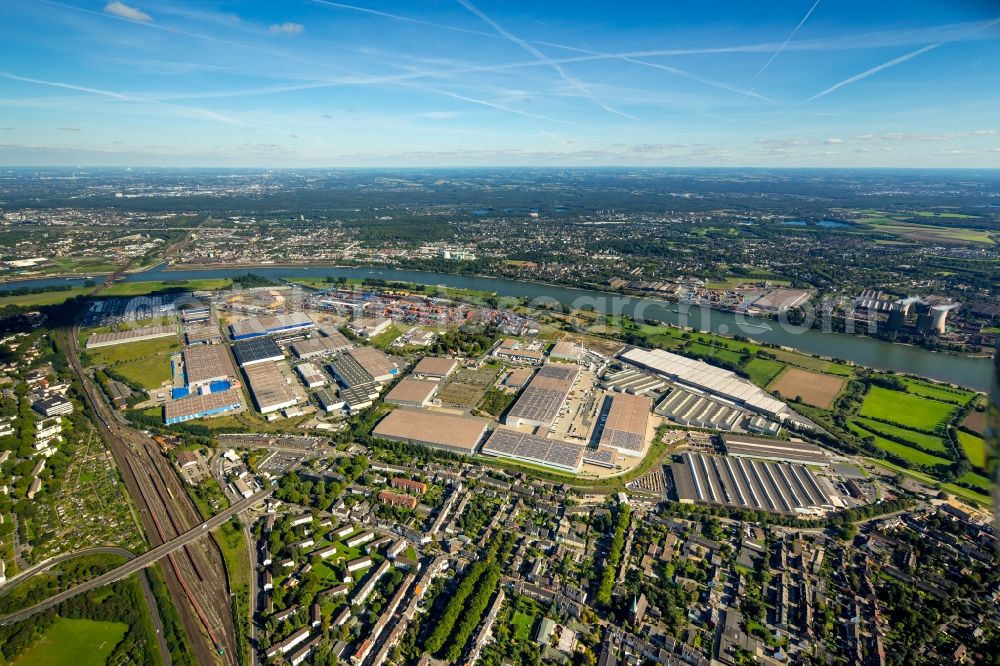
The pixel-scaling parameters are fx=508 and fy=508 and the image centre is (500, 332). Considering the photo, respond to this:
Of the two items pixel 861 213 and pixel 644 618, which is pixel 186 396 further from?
pixel 861 213

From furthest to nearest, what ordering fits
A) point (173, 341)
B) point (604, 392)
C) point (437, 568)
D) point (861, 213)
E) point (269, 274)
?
1. point (861, 213)
2. point (269, 274)
3. point (173, 341)
4. point (604, 392)
5. point (437, 568)

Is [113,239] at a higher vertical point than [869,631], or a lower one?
higher

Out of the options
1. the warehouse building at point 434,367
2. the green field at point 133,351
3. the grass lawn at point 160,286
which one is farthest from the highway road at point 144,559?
the grass lawn at point 160,286

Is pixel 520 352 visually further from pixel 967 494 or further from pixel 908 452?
pixel 967 494

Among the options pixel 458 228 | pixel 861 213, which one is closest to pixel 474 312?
pixel 458 228

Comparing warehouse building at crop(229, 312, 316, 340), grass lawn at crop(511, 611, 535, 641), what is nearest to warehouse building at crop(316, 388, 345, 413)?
warehouse building at crop(229, 312, 316, 340)

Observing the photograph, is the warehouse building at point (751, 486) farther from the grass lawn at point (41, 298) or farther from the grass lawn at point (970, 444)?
the grass lawn at point (41, 298)

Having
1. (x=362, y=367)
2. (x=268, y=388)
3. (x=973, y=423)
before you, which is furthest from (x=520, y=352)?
(x=973, y=423)
